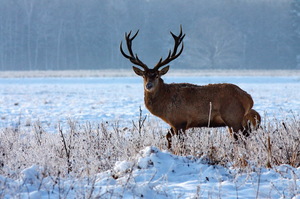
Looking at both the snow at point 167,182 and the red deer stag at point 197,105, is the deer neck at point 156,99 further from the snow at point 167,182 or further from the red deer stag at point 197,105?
the snow at point 167,182

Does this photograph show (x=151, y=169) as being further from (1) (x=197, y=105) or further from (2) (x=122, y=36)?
(2) (x=122, y=36)

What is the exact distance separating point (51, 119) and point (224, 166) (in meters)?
7.91

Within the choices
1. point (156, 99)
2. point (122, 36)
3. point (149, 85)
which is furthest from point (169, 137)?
point (122, 36)

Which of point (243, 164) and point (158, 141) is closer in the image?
point (243, 164)

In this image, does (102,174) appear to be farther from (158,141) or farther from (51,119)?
(51,119)

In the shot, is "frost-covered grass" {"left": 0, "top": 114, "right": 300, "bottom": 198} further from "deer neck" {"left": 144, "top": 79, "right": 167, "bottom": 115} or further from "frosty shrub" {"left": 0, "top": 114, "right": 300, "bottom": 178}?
"deer neck" {"left": 144, "top": 79, "right": 167, "bottom": 115}

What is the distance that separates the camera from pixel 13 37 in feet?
228

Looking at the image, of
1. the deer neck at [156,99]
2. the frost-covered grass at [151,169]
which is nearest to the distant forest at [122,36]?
the deer neck at [156,99]

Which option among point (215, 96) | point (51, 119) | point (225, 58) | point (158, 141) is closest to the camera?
point (158, 141)

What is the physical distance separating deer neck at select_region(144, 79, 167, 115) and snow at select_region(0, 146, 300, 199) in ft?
6.73

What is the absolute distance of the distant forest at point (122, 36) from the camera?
68.5 m

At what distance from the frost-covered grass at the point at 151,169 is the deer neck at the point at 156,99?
2.10 ft

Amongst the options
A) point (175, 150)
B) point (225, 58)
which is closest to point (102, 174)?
point (175, 150)

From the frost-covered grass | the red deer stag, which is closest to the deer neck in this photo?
the red deer stag
